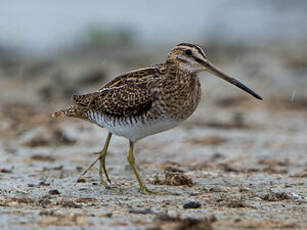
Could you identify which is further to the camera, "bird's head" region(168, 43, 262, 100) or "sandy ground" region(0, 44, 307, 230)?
"bird's head" region(168, 43, 262, 100)

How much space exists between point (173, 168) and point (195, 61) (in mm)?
1615

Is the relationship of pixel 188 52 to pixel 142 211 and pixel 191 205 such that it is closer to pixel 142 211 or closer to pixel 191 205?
pixel 191 205

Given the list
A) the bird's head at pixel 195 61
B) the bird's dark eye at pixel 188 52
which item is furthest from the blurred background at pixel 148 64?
the bird's dark eye at pixel 188 52

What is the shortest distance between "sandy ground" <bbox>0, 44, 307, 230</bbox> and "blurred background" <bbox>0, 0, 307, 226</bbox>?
0.03 meters

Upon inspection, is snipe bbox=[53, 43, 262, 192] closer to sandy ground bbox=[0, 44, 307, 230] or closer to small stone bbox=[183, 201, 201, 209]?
sandy ground bbox=[0, 44, 307, 230]

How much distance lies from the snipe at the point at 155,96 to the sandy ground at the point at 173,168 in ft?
2.05

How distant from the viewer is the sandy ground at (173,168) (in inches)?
226

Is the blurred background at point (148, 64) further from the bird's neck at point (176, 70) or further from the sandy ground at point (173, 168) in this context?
the bird's neck at point (176, 70)

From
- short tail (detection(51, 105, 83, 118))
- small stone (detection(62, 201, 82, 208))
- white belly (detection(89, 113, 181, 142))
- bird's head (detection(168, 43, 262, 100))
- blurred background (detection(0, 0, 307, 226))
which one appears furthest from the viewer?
blurred background (detection(0, 0, 307, 226))

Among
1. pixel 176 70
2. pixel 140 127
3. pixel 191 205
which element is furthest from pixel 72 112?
pixel 191 205

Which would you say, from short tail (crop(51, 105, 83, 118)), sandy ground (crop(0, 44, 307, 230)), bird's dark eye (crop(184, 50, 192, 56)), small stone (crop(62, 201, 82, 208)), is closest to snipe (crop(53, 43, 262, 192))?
bird's dark eye (crop(184, 50, 192, 56))

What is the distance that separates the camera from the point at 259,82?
15.6 meters

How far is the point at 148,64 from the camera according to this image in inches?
723

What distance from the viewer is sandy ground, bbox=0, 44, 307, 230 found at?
5.75m
